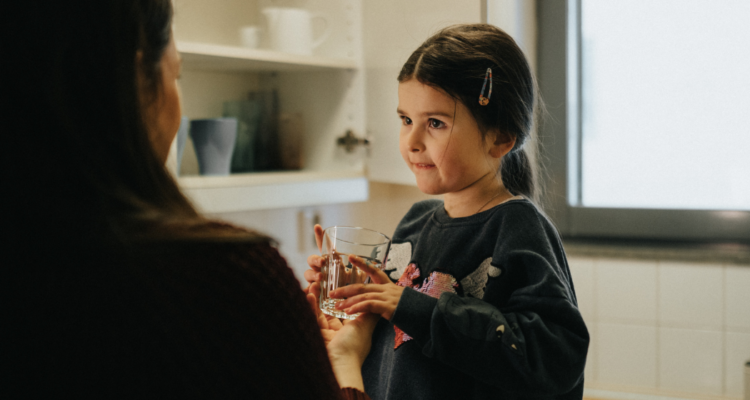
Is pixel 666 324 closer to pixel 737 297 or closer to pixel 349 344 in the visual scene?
pixel 737 297

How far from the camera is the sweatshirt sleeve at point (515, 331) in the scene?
0.65 metres

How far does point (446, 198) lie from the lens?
2.88ft

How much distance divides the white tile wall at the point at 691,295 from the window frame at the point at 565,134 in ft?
0.42

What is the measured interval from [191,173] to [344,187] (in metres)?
0.35

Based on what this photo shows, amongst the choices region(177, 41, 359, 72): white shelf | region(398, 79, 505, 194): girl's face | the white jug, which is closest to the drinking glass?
region(398, 79, 505, 194): girl's face

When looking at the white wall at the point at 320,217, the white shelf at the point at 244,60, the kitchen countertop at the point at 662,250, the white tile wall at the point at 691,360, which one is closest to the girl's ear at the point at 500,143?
the white shelf at the point at 244,60

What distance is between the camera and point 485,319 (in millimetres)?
657

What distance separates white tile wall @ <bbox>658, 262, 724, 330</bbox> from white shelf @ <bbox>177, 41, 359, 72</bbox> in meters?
0.94

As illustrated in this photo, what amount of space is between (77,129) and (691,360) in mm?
1489

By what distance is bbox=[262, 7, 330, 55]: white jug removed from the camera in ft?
4.13

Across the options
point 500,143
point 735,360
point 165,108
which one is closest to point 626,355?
point 735,360

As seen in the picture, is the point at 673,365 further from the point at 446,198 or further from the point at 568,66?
the point at 446,198

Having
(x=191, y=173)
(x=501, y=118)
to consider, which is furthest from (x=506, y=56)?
(x=191, y=173)

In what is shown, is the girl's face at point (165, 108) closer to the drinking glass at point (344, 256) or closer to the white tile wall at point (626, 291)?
the drinking glass at point (344, 256)
